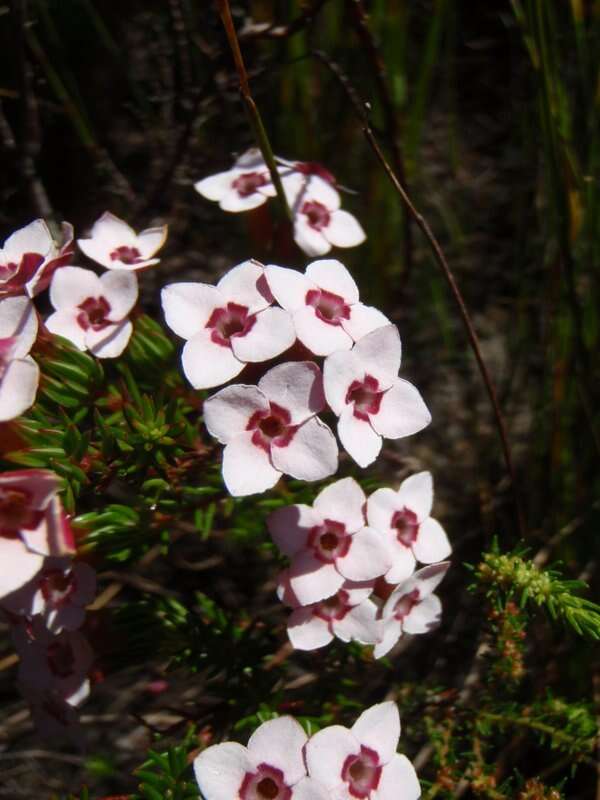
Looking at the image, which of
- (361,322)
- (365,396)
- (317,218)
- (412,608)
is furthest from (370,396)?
(317,218)

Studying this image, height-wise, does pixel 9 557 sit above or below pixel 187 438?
above

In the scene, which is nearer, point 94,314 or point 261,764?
point 261,764

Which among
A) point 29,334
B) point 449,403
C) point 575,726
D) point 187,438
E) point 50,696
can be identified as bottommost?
point 449,403

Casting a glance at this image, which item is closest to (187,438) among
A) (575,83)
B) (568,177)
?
(568,177)

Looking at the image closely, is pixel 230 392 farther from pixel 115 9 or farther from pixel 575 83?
pixel 115 9

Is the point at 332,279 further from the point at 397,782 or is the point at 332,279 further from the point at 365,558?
the point at 397,782

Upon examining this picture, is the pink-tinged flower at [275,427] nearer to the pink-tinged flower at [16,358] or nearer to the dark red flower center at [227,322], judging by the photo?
the dark red flower center at [227,322]
